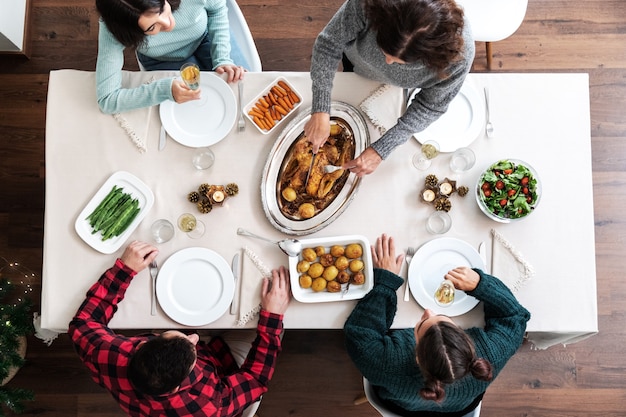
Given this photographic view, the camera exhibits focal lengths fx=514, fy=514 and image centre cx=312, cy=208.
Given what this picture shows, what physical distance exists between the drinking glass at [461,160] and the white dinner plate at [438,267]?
0.90 feet

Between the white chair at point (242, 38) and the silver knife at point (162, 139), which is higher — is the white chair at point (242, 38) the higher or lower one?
the higher one

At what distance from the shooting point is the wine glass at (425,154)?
6.33ft

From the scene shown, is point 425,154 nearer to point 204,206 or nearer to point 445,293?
point 445,293

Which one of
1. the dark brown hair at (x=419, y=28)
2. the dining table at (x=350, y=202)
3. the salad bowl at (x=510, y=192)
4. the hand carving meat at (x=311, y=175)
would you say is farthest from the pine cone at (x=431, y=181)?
the dark brown hair at (x=419, y=28)

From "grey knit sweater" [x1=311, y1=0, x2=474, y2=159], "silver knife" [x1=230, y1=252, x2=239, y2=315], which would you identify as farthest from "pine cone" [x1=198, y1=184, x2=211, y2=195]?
"grey knit sweater" [x1=311, y1=0, x2=474, y2=159]

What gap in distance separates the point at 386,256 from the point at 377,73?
67 centimetres

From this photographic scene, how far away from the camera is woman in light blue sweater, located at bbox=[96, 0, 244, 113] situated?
1755 mm

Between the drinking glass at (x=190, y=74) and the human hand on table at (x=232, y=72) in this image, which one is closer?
the drinking glass at (x=190, y=74)

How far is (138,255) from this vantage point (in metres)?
1.85

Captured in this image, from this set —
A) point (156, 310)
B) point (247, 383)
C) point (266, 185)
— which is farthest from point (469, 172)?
point (156, 310)

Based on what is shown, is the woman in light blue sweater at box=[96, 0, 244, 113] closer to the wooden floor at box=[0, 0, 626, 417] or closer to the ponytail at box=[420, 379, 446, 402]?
the wooden floor at box=[0, 0, 626, 417]

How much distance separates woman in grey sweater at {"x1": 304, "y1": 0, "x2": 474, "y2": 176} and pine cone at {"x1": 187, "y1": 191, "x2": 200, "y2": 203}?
1.56ft

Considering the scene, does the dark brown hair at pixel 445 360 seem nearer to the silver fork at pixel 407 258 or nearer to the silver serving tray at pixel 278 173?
the silver fork at pixel 407 258

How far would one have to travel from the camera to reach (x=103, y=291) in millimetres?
1833
